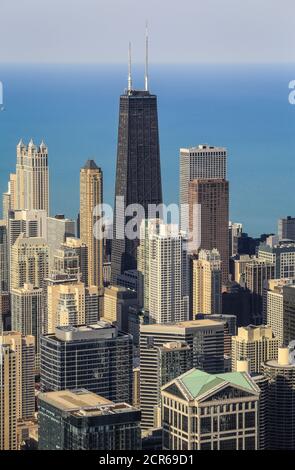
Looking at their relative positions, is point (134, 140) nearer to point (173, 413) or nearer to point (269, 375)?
point (269, 375)

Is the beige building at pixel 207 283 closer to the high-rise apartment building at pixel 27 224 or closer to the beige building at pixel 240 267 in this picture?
the beige building at pixel 240 267

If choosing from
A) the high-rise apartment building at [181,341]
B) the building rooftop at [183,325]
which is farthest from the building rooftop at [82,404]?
the building rooftop at [183,325]

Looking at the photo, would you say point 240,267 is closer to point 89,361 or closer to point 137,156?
point 137,156

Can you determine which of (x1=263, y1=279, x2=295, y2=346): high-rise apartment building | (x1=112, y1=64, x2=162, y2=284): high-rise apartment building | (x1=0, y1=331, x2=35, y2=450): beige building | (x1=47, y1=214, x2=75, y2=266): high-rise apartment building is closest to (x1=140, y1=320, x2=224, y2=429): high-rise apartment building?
(x1=263, y1=279, x2=295, y2=346): high-rise apartment building

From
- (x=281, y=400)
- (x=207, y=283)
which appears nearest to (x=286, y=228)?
(x=207, y=283)

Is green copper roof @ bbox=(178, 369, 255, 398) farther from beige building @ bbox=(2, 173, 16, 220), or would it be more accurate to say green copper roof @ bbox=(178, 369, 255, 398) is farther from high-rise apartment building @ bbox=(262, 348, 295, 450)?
beige building @ bbox=(2, 173, 16, 220)

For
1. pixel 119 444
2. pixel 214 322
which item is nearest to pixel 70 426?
pixel 119 444
